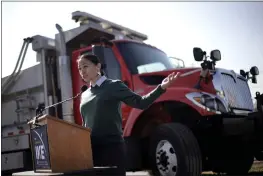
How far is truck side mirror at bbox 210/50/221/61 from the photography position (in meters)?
4.41

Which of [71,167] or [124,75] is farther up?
[124,75]

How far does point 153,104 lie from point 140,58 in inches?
36.8

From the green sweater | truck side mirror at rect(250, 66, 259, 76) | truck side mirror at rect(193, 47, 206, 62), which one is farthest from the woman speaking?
A: truck side mirror at rect(250, 66, 259, 76)

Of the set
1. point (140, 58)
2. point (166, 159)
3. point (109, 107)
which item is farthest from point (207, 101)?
point (109, 107)

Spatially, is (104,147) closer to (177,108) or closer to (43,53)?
(177,108)

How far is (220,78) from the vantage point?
14.9ft

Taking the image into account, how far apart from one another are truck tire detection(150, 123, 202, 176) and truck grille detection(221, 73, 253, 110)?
899mm

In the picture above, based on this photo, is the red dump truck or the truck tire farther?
the red dump truck

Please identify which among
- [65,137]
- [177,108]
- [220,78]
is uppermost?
[220,78]

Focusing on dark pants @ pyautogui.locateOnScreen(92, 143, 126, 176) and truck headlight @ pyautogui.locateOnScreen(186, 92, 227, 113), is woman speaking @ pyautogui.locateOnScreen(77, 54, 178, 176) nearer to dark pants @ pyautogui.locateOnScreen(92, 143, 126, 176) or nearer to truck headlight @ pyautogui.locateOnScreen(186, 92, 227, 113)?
dark pants @ pyautogui.locateOnScreen(92, 143, 126, 176)

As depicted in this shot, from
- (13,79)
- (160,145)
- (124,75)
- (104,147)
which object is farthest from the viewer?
(13,79)

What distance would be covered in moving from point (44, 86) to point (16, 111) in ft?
2.73

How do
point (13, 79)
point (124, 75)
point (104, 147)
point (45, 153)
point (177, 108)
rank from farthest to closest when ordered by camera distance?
point (13, 79) < point (124, 75) < point (177, 108) < point (104, 147) < point (45, 153)

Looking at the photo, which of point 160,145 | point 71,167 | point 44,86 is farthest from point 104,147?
point 44,86
